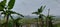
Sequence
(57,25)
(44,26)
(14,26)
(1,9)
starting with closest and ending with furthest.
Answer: (1,9), (14,26), (44,26), (57,25)

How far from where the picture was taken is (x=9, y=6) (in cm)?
446

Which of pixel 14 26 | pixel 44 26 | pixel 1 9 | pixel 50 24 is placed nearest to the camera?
pixel 1 9

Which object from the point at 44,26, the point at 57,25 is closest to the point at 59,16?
the point at 57,25

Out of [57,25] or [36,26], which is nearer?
[36,26]

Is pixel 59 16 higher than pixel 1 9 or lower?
lower

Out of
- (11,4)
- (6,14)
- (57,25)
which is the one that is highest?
(11,4)

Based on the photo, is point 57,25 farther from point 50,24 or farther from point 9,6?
point 9,6

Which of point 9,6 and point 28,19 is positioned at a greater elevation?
point 9,6

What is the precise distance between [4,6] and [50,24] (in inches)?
123

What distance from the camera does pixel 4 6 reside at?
4.48m

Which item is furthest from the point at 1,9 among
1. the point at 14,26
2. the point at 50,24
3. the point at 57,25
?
the point at 57,25

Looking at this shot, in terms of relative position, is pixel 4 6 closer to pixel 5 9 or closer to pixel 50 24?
pixel 5 9

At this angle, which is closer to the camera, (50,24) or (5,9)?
(5,9)

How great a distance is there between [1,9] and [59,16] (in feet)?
15.7
